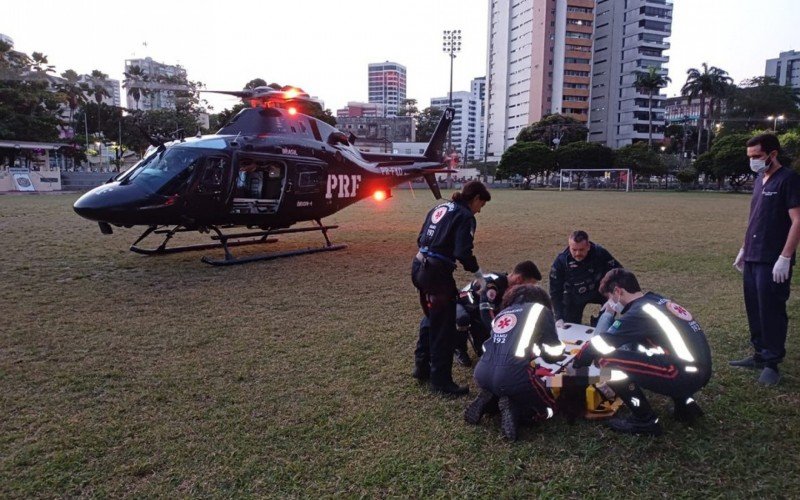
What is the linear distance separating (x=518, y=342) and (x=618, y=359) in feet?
2.41

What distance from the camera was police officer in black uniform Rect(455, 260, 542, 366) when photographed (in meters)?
4.45

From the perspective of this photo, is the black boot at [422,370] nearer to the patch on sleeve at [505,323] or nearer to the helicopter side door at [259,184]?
the patch on sleeve at [505,323]

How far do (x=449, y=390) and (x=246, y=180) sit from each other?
7.86 metres

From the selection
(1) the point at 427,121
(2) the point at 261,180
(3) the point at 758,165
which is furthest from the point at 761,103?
(3) the point at 758,165

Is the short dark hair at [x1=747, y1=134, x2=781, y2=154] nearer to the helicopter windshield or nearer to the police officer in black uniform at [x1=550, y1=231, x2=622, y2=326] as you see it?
the police officer in black uniform at [x1=550, y1=231, x2=622, y2=326]

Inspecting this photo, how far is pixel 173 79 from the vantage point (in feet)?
255

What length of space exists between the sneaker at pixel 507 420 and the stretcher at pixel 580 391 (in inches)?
14.2

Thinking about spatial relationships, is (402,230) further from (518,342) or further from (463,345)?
(518,342)

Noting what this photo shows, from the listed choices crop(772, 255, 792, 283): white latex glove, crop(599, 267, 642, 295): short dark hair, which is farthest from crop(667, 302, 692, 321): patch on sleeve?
crop(772, 255, 792, 283): white latex glove

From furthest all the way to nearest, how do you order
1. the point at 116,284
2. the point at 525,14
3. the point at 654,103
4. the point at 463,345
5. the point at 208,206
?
the point at 525,14 < the point at 654,103 < the point at 208,206 < the point at 116,284 < the point at 463,345

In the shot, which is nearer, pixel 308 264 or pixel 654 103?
pixel 308 264

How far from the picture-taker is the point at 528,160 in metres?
60.0

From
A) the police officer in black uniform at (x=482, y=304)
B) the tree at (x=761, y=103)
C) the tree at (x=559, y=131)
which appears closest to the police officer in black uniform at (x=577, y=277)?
the police officer in black uniform at (x=482, y=304)

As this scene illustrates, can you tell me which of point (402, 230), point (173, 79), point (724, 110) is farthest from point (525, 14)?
point (402, 230)
